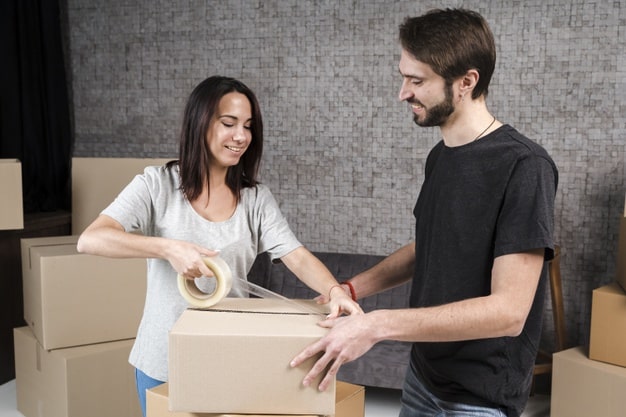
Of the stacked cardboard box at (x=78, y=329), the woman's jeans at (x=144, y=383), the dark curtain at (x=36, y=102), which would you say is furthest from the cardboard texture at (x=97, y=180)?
the woman's jeans at (x=144, y=383)

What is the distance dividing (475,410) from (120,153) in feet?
10.4

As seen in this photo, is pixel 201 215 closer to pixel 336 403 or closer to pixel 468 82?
pixel 336 403

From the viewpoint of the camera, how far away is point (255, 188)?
68.9 inches

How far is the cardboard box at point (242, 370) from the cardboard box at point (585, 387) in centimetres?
184

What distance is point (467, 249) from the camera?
4.24 feet

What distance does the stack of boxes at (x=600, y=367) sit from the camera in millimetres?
2676

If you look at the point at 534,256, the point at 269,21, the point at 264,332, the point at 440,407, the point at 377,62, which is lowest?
the point at 440,407

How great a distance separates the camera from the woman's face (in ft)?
5.42

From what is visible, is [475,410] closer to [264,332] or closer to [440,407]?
[440,407]

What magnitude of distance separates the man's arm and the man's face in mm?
321

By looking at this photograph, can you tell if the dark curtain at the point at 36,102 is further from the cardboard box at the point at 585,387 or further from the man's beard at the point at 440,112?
the man's beard at the point at 440,112

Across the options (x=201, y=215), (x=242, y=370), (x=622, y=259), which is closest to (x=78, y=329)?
(x=201, y=215)

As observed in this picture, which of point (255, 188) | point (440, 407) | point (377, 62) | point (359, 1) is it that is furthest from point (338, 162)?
point (440, 407)

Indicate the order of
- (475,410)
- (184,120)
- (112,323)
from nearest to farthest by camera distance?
(475,410)
(184,120)
(112,323)
